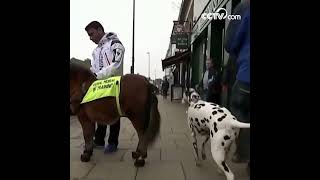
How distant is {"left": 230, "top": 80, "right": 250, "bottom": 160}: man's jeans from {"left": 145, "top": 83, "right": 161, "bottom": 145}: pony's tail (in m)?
0.90

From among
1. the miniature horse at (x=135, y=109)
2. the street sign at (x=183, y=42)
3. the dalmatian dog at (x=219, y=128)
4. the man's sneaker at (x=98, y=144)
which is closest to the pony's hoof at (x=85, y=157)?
the miniature horse at (x=135, y=109)

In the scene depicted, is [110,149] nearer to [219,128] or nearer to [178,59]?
[219,128]

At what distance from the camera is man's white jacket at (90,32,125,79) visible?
4375mm

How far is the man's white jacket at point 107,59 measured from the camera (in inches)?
172

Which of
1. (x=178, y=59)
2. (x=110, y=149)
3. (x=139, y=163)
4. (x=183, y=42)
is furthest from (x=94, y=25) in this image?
(x=178, y=59)

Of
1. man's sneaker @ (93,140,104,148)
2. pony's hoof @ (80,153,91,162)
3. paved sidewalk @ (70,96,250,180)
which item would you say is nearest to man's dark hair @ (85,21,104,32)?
paved sidewalk @ (70,96,250,180)

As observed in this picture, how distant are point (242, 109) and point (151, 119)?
1.12 meters

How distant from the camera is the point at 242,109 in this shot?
12.6 feet

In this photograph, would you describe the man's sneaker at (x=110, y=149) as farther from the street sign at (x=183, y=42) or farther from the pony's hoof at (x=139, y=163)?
the street sign at (x=183, y=42)

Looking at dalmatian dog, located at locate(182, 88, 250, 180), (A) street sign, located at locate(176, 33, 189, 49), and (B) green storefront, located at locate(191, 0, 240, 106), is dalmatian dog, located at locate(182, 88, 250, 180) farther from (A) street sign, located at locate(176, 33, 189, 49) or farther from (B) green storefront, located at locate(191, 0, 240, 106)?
(A) street sign, located at locate(176, 33, 189, 49)

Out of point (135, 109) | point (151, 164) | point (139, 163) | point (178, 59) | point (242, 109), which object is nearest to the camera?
point (242, 109)
